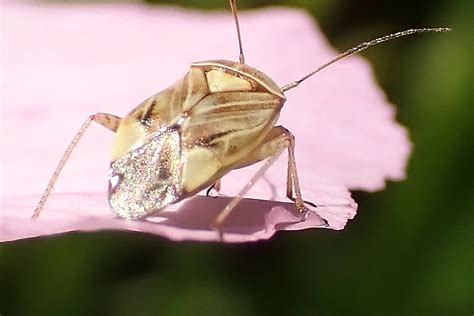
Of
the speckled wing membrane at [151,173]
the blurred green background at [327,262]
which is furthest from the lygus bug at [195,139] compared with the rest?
the blurred green background at [327,262]

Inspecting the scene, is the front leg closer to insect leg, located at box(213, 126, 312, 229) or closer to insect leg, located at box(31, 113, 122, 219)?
insect leg, located at box(213, 126, 312, 229)

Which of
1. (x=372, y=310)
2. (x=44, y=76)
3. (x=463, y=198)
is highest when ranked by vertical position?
(x=44, y=76)

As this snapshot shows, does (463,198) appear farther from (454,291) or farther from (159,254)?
(159,254)

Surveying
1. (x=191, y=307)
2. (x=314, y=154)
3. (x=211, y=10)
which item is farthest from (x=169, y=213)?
(x=211, y=10)

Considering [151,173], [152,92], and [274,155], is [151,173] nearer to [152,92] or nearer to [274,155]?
[274,155]

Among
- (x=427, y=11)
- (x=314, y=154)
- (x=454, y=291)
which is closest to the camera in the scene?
(x=314, y=154)

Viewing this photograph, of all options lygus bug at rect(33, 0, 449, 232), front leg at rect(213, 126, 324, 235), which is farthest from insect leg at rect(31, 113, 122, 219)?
front leg at rect(213, 126, 324, 235)

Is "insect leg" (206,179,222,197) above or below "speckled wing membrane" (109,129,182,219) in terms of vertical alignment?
below
